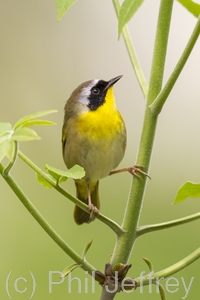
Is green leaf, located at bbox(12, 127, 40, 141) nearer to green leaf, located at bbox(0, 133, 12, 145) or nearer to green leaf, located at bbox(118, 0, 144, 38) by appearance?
green leaf, located at bbox(0, 133, 12, 145)

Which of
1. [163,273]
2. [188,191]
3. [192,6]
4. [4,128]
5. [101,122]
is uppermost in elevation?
[192,6]

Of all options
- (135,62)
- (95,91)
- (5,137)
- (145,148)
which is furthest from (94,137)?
(5,137)

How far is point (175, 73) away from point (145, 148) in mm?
140

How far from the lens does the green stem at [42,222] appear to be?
2.64 feet

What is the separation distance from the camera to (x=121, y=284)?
847 millimetres

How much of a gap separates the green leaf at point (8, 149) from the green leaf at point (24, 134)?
0.04 ft

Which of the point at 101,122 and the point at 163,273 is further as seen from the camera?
the point at 101,122

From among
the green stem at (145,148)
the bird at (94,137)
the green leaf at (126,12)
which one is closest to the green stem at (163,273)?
the green stem at (145,148)

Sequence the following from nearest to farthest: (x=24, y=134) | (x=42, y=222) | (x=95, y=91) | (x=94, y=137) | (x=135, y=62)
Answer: (x=24, y=134) < (x=42, y=222) < (x=135, y=62) < (x=94, y=137) < (x=95, y=91)

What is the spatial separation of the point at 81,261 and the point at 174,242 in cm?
136

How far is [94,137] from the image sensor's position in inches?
72.7

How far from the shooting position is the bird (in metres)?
1.83

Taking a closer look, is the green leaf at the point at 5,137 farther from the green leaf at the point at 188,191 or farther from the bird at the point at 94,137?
the bird at the point at 94,137

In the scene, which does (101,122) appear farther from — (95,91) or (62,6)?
(62,6)
